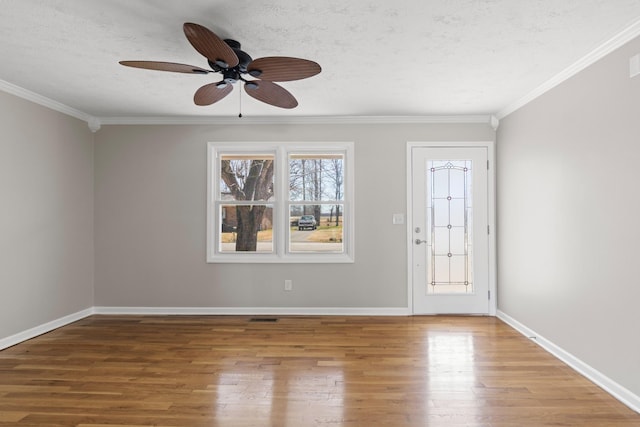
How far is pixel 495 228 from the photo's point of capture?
459 cm

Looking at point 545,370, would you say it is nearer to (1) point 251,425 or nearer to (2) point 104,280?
(1) point 251,425

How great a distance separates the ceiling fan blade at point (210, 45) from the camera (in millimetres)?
1931

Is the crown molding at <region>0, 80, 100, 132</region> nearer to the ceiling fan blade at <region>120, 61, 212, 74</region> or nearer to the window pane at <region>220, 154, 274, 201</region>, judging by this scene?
the window pane at <region>220, 154, 274, 201</region>

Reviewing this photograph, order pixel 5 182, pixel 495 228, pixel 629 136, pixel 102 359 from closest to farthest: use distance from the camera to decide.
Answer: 1. pixel 629 136
2. pixel 102 359
3. pixel 5 182
4. pixel 495 228

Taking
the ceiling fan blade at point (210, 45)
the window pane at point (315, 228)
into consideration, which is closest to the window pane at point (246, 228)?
the window pane at point (315, 228)

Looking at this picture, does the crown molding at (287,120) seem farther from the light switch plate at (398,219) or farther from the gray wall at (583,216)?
the light switch plate at (398,219)

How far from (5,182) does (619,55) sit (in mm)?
5083

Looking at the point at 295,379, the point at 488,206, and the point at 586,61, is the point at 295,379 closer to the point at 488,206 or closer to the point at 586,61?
the point at 488,206

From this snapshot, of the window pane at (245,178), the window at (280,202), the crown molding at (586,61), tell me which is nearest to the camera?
the crown molding at (586,61)

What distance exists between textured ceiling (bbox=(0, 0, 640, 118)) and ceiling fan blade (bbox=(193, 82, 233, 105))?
0.32m

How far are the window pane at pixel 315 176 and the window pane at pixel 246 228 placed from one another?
0.45 meters

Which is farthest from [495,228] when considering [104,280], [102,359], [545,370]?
[104,280]

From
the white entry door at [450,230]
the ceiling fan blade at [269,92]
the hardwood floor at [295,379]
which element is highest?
the ceiling fan blade at [269,92]

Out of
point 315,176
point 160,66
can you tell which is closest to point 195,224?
point 315,176
